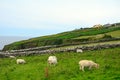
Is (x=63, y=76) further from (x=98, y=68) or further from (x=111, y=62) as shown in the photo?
(x=111, y=62)

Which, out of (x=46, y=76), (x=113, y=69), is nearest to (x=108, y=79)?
(x=113, y=69)

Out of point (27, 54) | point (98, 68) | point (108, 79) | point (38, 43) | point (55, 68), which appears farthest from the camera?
point (38, 43)

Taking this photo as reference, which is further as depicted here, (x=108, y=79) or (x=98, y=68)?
(x=98, y=68)

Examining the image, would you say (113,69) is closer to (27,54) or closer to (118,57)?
(118,57)

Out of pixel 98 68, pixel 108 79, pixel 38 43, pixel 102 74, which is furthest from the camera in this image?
pixel 38 43

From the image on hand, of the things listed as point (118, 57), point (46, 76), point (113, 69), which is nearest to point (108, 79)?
point (113, 69)

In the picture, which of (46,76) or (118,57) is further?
(118,57)

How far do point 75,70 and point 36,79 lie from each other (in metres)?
3.58

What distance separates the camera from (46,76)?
28656mm

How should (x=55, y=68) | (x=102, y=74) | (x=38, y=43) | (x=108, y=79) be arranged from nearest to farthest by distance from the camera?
(x=108, y=79) < (x=102, y=74) < (x=55, y=68) < (x=38, y=43)

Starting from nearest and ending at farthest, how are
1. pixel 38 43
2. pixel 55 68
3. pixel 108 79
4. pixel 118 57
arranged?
→ pixel 108 79 → pixel 55 68 → pixel 118 57 → pixel 38 43

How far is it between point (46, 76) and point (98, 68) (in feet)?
14.9

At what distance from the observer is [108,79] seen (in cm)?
2508

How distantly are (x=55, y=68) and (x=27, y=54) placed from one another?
69.1 feet
